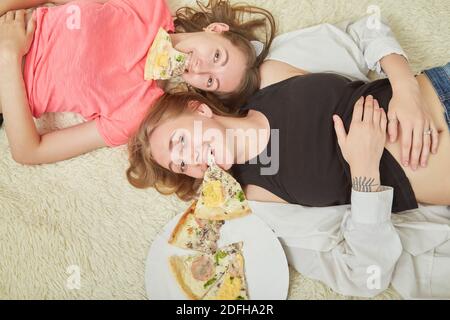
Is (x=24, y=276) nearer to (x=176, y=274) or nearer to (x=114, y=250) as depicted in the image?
(x=114, y=250)

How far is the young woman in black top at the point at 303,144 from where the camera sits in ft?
3.90

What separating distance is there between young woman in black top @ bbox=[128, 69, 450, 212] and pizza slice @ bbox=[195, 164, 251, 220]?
0.03m

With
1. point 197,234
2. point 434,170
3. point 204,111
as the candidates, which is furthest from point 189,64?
point 434,170

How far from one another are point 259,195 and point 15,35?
84 centimetres

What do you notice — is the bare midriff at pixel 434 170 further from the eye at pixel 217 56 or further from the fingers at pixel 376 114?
the eye at pixel 217 56

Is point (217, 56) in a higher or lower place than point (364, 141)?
higher

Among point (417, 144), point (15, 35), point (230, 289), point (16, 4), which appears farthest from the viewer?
point (16, 4)

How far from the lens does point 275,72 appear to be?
1.42m

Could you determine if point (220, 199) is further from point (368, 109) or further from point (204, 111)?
point (368, 109)

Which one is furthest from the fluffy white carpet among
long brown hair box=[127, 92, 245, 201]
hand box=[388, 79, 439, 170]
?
hand box=[388, 79, 439, 170]

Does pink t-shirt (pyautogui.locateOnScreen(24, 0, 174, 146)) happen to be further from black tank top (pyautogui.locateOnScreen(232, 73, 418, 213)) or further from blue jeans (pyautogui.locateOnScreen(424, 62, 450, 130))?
blue jeans (pyautogui.locateOnScreen(424, 62, 450, 130))

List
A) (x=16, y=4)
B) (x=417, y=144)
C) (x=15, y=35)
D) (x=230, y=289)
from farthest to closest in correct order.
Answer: (x=16, y=4) → (x=15, y=35) → (x=230, y=289) → (x=417, y=144)

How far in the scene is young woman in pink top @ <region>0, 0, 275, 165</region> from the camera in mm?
1351
